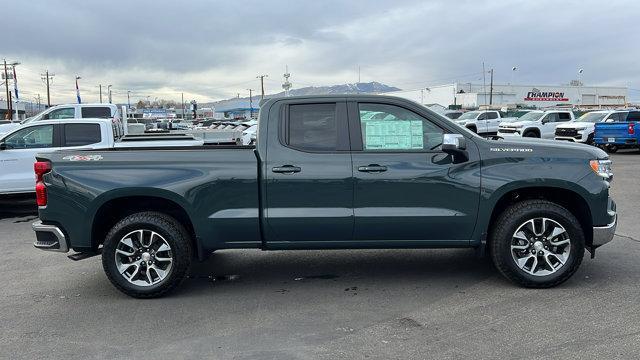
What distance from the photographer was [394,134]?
5199 mm

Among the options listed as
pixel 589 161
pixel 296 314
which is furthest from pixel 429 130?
pixel 296 314

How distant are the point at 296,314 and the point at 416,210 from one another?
1.47 m

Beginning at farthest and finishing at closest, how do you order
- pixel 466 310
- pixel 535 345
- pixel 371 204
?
pixel 371 204, pixel 466 310, pixel 535 345

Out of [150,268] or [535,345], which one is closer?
[535,345]

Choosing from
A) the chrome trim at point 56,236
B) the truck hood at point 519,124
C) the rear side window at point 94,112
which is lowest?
the chrome trim at point 56,236

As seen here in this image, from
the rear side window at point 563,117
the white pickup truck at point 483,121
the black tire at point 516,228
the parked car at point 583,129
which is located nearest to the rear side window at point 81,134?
the black tire at point 516,228

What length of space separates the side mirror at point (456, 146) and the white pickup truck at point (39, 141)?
595cm

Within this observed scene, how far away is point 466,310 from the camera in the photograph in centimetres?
470

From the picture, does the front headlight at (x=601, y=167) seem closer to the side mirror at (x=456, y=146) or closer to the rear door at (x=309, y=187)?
the side mirror at (x=456, y=146)

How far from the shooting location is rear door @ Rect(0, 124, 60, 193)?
10.3 m

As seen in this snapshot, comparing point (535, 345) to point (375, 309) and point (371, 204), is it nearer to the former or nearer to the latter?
point (375, 309)

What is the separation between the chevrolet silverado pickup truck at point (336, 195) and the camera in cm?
503

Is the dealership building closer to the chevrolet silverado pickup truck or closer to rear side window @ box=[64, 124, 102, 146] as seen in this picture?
rear side window @ box=[64, 124, 102, 146]

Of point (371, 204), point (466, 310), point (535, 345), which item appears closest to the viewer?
point (535, 345)
